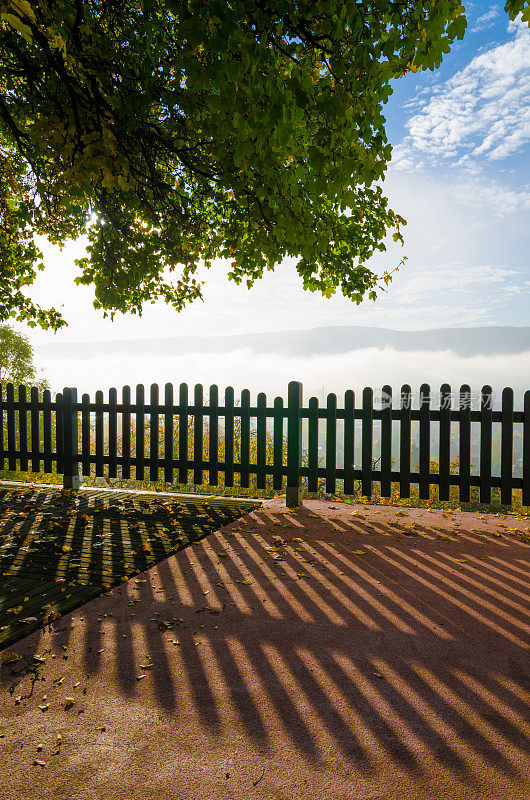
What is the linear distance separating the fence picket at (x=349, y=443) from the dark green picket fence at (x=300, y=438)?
0.01 m

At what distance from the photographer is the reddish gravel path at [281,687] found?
7.57ft

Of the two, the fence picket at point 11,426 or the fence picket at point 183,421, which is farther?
the fence picket at point 11,426

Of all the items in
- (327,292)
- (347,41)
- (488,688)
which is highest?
(347,41)

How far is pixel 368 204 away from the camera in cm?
Answer: 987

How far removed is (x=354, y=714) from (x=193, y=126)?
23.8ft

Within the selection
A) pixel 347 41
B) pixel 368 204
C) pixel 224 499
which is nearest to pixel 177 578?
pixel 224 499

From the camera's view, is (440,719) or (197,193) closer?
(440,719)

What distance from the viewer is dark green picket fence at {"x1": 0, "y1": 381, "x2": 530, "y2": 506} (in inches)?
292

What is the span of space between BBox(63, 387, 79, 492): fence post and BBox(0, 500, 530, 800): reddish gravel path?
15.9ft

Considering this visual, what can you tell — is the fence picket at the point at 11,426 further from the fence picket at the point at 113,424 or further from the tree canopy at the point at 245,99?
the tree canopy at the point at 245,99

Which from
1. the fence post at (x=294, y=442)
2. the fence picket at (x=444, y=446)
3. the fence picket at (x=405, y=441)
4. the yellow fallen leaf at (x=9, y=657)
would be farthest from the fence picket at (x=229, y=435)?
the yellow fallen leaf at (x=9, y=657)

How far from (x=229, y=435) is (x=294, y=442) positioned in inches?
44.0

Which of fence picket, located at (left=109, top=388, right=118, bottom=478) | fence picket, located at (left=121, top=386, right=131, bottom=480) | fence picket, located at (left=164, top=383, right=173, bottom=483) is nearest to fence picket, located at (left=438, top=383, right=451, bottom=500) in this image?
fence picket, located at (left=164, top=383, right=173, bottom=483)

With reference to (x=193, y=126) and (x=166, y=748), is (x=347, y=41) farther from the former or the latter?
(x=166, y=748)
